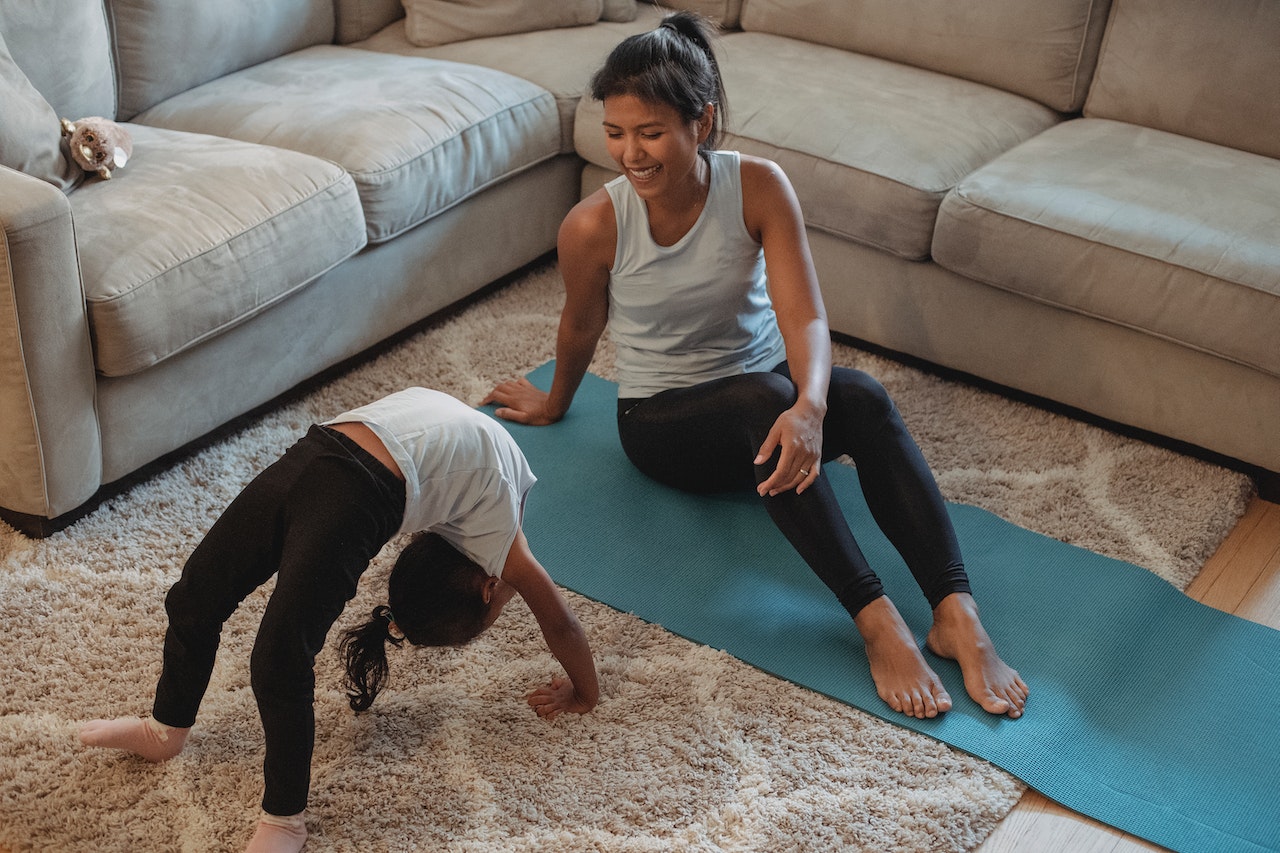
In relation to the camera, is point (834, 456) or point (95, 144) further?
point (95, 144)

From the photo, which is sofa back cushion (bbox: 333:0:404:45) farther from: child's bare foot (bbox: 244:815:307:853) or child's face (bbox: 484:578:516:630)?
child's bare foot (bbox: 244:815:307:853)

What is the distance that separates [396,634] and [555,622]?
1.24ft

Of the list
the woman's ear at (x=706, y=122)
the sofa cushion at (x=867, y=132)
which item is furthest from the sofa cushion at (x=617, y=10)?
the woman's ear at (x=706, y=122)

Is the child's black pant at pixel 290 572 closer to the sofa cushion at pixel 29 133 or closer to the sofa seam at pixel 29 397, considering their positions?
the sofa seam at pixel 29 397

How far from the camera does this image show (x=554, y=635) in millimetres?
1585

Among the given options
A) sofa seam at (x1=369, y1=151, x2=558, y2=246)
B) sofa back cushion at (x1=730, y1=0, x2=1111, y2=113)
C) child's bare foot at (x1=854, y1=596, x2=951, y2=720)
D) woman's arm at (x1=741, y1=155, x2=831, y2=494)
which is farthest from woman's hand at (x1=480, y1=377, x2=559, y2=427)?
sofa back cushion at (x1=730, y1=0, x2=1111, y2=113)

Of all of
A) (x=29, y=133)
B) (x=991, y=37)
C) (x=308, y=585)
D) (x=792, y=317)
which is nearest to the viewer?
(x=308, y=585)

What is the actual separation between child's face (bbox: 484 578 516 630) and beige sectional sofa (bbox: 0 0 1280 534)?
0.77 m

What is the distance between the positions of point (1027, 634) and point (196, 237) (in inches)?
56.9

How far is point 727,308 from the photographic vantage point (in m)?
2.01

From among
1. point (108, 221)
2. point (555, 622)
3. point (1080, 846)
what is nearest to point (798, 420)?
point (555, 622)

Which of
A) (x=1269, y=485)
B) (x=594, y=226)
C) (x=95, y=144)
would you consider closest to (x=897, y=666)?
(x=594, y=226)

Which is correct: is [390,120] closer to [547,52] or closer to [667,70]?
[547,52]

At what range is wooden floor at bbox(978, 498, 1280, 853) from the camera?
154cm
